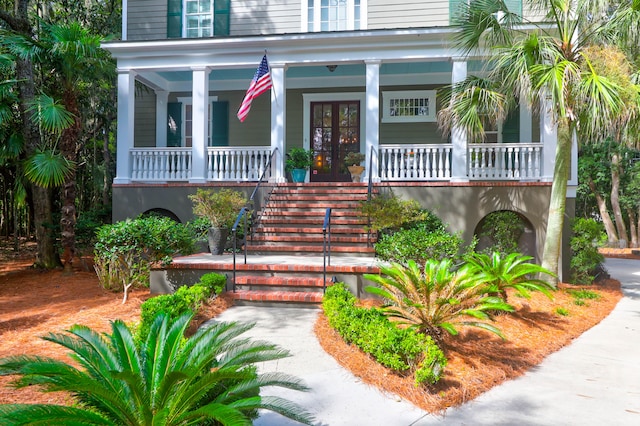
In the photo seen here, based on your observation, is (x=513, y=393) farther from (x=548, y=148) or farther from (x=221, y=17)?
(x=221, y=17)

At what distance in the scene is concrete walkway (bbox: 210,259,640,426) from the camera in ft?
10.8

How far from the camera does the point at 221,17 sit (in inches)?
458

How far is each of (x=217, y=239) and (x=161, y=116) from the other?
6096 millimetres

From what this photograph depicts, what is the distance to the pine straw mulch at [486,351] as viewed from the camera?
365 cm

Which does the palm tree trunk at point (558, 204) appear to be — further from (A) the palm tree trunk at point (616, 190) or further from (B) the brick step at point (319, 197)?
(A) the palm tree trunk at point (616, 190)

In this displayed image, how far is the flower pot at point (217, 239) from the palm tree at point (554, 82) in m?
4.65

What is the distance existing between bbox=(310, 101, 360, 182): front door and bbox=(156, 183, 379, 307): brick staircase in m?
2.67

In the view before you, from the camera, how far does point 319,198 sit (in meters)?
9.70

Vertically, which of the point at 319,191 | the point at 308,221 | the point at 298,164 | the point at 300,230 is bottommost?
the point at 300,230

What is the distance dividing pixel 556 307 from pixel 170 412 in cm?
600

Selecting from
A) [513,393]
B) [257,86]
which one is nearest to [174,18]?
[257,86]

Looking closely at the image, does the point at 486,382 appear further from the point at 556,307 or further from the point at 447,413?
the point at 556,307

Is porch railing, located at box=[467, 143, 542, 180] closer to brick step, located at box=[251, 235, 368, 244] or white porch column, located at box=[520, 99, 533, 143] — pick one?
white porch column, located at box=[520, 99, 533, 143]

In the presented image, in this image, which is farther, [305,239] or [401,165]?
[401,165]
